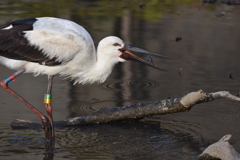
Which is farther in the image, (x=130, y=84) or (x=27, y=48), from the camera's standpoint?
(x=130, y=84)

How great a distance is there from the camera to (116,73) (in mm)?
8305

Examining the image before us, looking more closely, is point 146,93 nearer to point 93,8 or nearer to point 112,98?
point 112,98

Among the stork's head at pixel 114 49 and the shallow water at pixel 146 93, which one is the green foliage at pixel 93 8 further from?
the stork's head at pixel 114 49

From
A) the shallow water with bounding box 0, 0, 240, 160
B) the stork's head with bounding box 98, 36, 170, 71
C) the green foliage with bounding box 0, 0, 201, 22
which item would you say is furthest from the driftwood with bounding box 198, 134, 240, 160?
the green foliage with bounding box 0, 0, 201, 22

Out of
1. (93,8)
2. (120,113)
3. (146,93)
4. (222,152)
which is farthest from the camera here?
(93,8)

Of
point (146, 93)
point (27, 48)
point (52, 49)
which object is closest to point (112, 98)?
point (146, 93)

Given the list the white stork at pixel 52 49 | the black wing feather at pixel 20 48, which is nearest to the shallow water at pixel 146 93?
the white stork at pixel 52 49

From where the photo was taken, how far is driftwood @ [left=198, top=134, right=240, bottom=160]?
15.7ft

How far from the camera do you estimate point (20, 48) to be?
6066mm

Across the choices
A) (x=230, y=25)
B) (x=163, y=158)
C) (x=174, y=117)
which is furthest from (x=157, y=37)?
(x=163, y=158)

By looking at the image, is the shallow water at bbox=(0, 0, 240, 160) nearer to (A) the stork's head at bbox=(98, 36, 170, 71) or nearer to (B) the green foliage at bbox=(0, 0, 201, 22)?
(B) the green foliage at bbox=(0, 0, 201, 22)

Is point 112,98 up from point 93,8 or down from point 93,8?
down

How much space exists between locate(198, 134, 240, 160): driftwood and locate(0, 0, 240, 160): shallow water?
9.3 inches

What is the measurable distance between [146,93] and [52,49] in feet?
5.78
